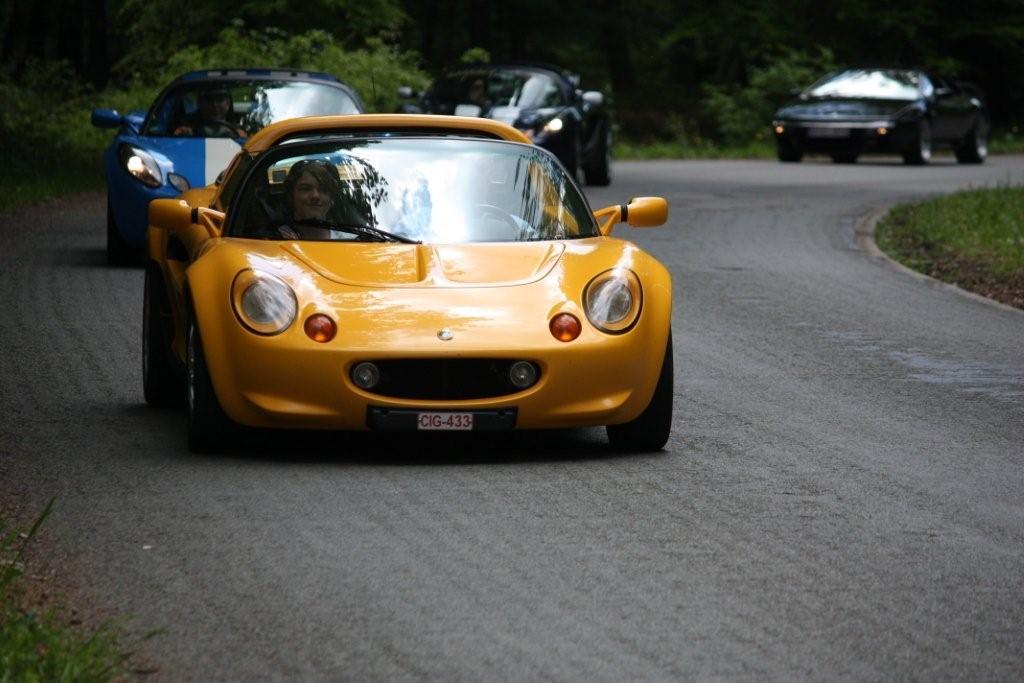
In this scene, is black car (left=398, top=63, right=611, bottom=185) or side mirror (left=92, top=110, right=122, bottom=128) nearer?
side mirror (left=92, top=110, right=122, bottom=128)

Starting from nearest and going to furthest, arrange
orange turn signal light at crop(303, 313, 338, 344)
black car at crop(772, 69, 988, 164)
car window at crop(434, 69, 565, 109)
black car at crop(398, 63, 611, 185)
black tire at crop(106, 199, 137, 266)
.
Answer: orange turn signal light at crop(303, 313, 338, 344) < black tire at crop(106, 199, 137, 266) < black car at crop(398, 63, 611, 185) < car window at crop(434, 69, 565, 109) < black car at crop(772, 69, 988, 164)

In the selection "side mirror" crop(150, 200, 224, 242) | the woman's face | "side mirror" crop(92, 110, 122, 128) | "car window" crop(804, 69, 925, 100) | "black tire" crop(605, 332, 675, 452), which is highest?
the woman's face

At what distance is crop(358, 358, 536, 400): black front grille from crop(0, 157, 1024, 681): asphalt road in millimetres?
267

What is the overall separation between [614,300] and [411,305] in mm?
781

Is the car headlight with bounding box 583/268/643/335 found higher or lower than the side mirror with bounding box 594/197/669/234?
lower

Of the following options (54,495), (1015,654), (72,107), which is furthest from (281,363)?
(72,107)

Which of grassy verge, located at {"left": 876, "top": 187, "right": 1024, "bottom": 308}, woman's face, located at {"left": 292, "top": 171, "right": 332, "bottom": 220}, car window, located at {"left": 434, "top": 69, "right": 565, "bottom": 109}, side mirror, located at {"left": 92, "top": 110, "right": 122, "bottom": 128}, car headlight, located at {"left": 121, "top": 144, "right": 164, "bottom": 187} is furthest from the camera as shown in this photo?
car window, located at {"left": 434, "top": 69, "right": 565, "bottom": 109}

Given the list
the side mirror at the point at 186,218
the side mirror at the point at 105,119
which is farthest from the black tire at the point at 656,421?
the side mirror at the point at 105,119

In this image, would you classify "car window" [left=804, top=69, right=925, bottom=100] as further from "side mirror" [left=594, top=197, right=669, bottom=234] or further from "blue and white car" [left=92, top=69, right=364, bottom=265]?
"side mirror" [left=594, top=197, right=669, bottom=234]

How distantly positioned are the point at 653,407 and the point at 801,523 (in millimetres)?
1392

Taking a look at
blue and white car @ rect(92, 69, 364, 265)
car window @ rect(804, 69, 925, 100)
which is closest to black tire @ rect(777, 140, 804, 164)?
car window @ rect(804, 69, 925, 100)

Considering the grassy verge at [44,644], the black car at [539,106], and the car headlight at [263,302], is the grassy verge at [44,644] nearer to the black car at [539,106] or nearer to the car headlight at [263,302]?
the car headlight at [263,302]

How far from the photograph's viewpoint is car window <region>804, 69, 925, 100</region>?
33250mm

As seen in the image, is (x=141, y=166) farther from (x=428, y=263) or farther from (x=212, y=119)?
(x=428, y=263)
